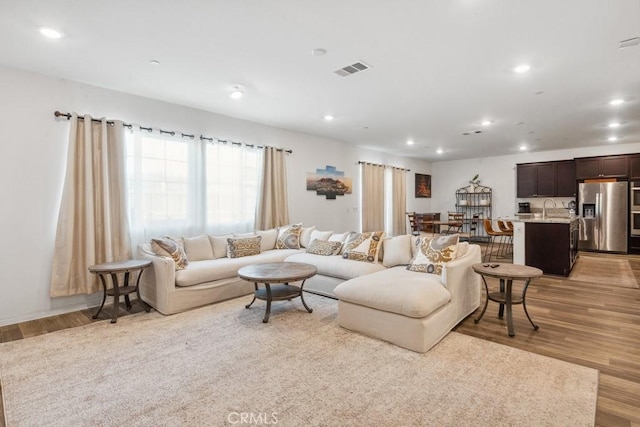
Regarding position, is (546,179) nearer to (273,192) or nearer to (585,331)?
(585,331)

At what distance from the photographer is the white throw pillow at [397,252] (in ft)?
13.2

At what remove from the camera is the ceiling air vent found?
343 cm

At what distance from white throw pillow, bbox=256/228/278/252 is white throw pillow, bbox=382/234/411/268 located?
2097 millimetres

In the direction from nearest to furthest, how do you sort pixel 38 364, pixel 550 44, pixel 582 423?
pixel 582 423
pixel 38 364
pixel 550 44

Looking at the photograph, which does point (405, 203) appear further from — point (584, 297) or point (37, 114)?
point (37, 114)

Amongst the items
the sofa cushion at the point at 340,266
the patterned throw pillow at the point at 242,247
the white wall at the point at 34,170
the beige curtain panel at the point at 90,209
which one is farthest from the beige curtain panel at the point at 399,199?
the beige curtain panel at the point at 90,209

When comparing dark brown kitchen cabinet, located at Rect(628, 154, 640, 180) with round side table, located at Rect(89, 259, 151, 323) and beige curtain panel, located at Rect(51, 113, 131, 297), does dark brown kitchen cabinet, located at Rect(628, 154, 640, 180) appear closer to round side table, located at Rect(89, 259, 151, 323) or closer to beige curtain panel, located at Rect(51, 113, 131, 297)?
round side table, located at Rect(89, 259, 151, 323)

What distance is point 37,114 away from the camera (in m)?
3.64

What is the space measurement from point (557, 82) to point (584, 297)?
279 cm

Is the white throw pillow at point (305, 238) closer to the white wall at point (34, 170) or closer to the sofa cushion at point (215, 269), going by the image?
the sofa cushion at point (215, 269)

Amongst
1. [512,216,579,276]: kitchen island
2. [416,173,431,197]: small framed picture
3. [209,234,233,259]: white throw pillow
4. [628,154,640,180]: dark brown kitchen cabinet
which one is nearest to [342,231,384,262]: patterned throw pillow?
[209,234,233,259]: white throw pillow

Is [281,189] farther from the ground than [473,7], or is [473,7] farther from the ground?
[473,7]

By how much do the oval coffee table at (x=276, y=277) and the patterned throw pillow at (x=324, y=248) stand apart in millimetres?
857

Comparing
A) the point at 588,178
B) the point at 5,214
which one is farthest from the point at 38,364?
the point at 588,178
